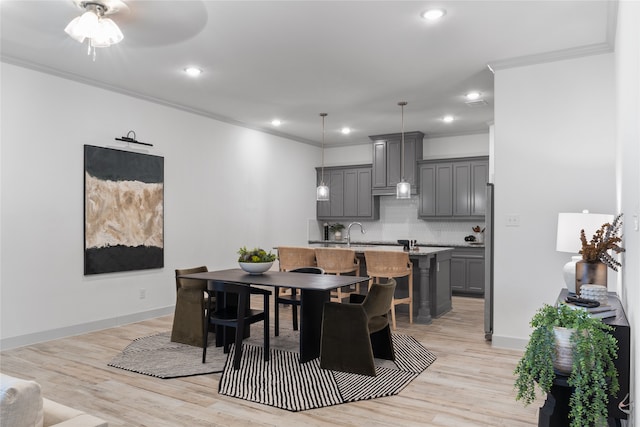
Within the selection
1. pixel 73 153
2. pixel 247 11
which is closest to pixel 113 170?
pixel 73 153

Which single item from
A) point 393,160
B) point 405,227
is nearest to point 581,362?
point 393,160

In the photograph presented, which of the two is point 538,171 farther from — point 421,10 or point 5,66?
point 5,66

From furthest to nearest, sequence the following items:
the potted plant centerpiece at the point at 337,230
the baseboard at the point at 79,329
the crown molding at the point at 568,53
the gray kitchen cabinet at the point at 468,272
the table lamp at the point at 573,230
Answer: the potted plant centerpiece at the point at 337,230 < the gray kitchen cabinet at the point at 468,272 < the baseboard at the point at 79,329 < the crown molding at the point at 568,53 < the table lamp at the point at 573,230

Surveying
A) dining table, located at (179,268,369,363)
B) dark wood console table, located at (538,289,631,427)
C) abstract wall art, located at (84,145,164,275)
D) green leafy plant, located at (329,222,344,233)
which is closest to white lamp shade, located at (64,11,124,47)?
dining table, located at (179,268,369,363)

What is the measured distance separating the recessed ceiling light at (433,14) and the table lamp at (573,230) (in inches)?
71.5

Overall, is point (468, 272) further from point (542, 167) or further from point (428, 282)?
point (542, 167)

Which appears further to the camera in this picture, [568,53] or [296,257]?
[296,257]

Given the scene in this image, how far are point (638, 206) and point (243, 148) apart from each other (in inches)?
240

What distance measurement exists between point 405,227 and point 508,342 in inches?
170

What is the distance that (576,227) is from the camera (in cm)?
336

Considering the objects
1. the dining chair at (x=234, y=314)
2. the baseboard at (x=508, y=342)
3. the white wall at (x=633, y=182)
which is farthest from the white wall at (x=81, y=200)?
the white wall at (x=633, y=182)

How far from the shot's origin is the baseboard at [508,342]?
4.39 metres

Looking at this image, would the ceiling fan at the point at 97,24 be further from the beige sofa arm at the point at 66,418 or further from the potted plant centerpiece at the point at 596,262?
the potted plant centerpiece at the point at 596,262

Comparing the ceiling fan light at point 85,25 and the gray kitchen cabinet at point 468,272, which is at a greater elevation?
the ceiling fan light at point 85,25
